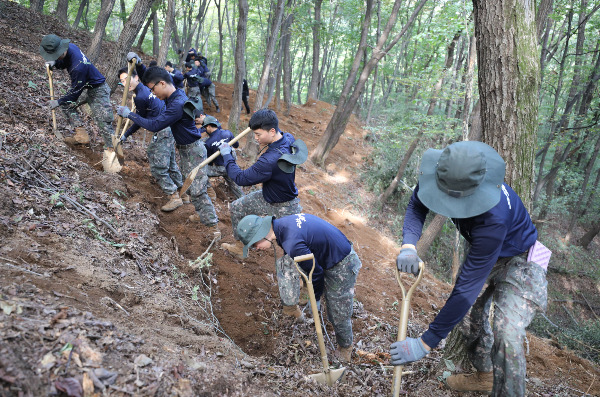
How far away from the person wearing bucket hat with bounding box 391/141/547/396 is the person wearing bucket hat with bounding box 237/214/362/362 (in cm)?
68

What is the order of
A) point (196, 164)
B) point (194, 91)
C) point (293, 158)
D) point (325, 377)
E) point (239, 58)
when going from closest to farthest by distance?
point (325, 377), point (293, 158), point (196, 164), point (239, 58), point (194, 91)

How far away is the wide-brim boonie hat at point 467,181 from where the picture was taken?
7.37 feet

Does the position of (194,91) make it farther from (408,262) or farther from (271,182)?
(408,262)

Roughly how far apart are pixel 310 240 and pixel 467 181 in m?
1.40

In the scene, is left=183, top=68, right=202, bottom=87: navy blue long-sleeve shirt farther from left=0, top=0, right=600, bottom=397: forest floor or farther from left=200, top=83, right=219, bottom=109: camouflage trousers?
left=0, top=0, right=600, bottom=397: forest floor

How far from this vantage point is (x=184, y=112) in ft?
16.4

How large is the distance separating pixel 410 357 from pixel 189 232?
379 centimetres

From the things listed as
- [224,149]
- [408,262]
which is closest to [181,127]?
[224,149]

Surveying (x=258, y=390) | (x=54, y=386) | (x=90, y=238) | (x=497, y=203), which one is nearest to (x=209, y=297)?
(x=90, y=238)

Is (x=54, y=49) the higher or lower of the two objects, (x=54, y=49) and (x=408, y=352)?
the higher

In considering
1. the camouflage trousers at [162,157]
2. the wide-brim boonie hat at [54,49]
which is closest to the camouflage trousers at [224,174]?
the camouflage trousers at [162,157]

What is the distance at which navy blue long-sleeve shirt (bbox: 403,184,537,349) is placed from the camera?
7.61 ft

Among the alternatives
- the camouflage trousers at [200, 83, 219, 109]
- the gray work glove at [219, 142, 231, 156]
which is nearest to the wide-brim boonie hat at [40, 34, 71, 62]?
the gray work glove at [219, 142, 231, 156]

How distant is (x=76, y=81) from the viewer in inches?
231
